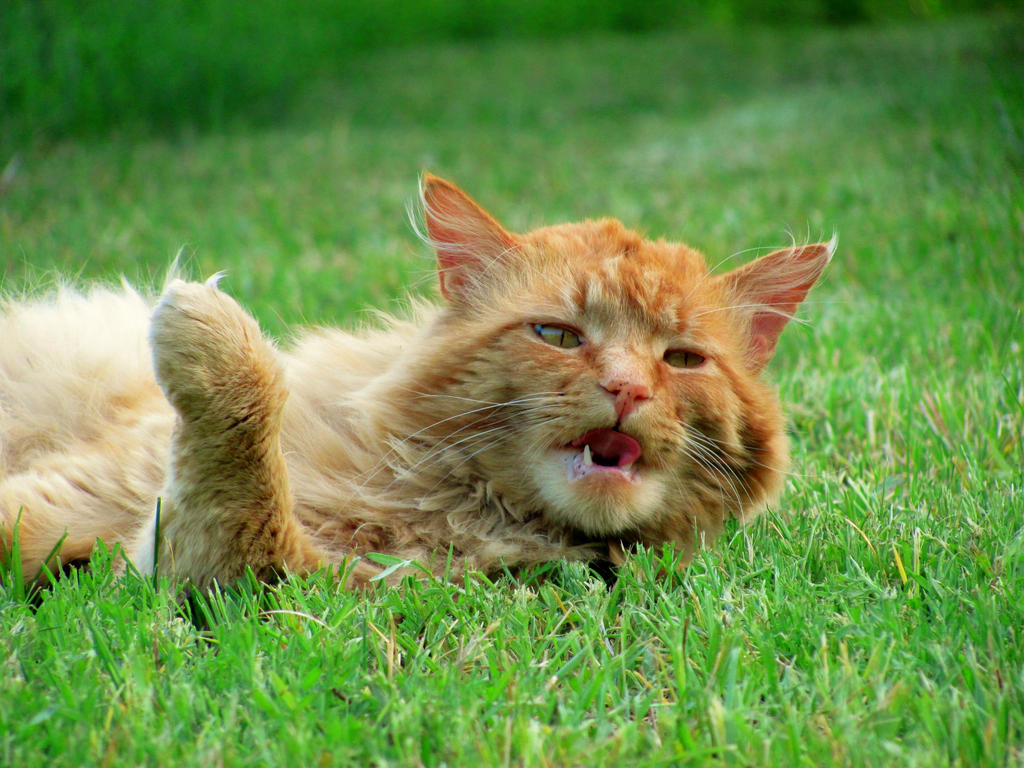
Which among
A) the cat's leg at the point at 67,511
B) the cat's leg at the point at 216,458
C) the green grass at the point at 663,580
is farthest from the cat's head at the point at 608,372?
the cat's leg at the point at 67,511

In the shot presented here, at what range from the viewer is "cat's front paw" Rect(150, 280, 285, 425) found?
2.04 m

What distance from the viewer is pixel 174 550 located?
2070 millimetres

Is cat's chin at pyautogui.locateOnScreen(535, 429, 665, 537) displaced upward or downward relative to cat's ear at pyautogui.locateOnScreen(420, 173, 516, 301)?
downward

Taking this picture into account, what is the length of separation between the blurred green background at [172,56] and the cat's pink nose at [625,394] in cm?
516

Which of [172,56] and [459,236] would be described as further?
[172,56]

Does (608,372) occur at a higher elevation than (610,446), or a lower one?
higher

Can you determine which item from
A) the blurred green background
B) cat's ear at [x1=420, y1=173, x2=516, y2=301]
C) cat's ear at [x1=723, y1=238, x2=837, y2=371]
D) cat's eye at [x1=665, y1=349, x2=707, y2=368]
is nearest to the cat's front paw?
cat's ear at [x1=420, y1=173, x2=516, y2=301]

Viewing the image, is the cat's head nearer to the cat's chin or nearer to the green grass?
the cat's chin

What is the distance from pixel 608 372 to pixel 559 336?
0.22 m

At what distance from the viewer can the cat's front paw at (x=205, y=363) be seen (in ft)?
6.71

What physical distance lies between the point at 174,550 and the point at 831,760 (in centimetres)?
139

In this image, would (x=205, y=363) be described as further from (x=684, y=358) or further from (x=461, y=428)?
(x=684, y=358)

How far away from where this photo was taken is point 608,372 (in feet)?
7.05

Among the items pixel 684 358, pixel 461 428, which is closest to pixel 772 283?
pixel 684 358
